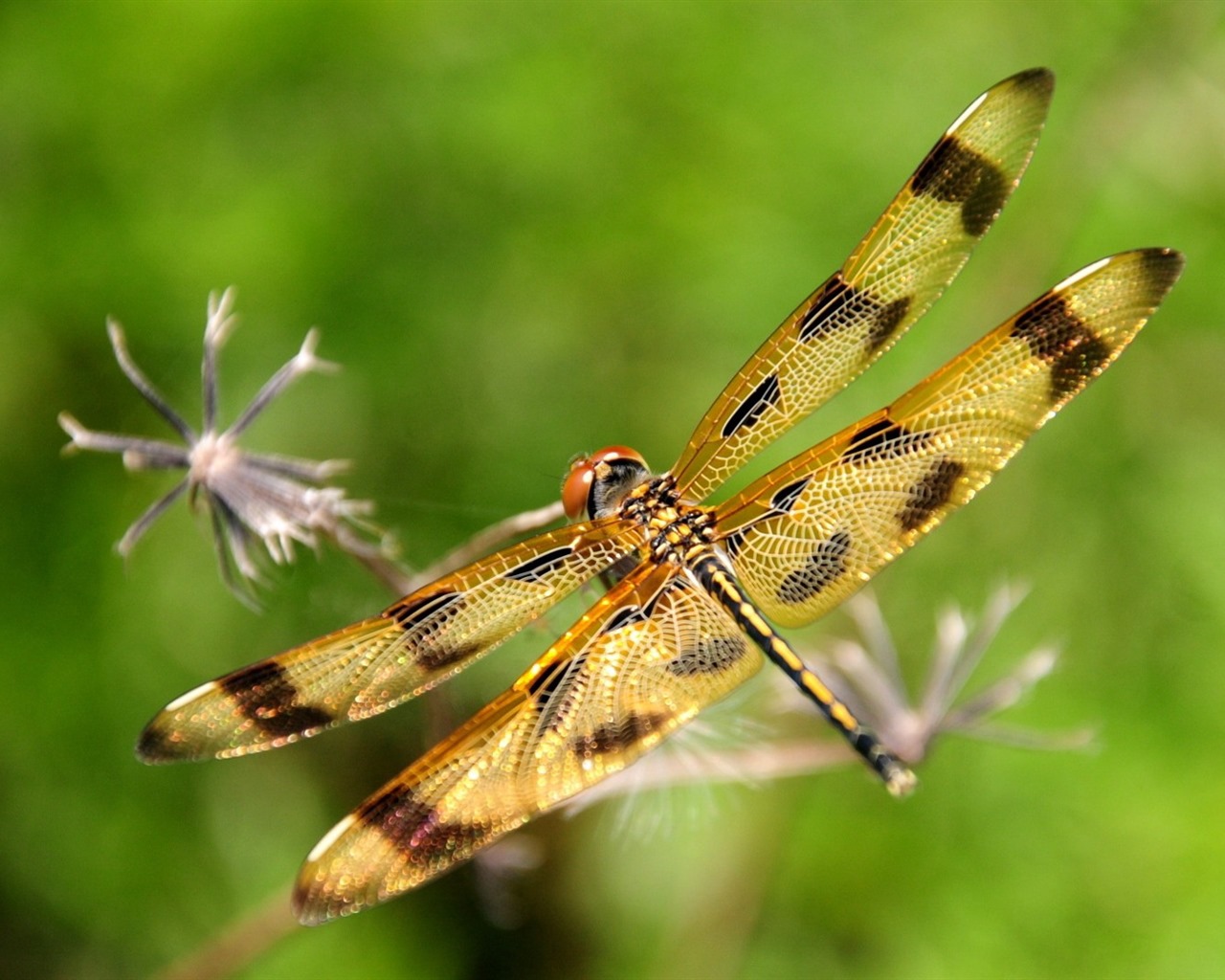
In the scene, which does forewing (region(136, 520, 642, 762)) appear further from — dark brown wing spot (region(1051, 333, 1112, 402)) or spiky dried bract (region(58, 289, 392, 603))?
dark brown wing spot (region(1051, 333, 1112, 402))

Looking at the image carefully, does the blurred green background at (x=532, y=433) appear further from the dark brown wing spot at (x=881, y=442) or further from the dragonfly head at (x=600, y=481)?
the dark brown wing spot at (x=881, y=442)

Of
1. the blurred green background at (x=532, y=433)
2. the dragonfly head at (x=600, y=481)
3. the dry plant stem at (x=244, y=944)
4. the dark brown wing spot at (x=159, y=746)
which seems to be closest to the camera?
the dark brown wing spot at (x=159, y=746)

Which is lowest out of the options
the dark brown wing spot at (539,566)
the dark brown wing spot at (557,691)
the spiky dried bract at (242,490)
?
the dark brown wing spot at (557,691)

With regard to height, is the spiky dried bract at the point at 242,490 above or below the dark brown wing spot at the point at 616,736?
above

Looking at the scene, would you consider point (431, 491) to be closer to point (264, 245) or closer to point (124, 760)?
point (264, 245)

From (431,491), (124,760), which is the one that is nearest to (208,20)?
(431,491)

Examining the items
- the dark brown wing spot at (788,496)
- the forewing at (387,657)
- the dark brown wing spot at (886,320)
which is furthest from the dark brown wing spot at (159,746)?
the dark brown wing spot at (886,320)

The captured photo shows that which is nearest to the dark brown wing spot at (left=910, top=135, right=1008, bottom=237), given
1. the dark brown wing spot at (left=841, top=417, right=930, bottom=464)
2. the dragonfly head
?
the dark brown wing spot at (left=841, top=417, right=930, bottom=464)
